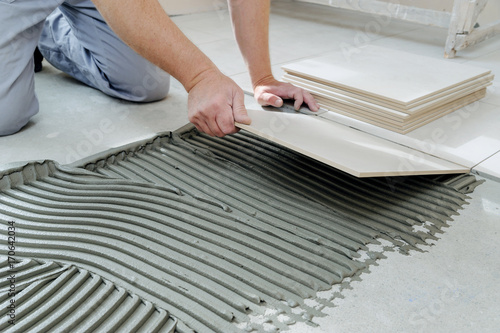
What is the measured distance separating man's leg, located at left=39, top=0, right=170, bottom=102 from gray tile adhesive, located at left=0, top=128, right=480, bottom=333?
54 cm

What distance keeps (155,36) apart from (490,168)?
1.20 metres

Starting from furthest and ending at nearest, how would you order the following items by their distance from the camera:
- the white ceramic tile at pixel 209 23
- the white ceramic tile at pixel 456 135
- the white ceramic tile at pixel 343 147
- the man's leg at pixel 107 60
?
the white ceramic tile at pixel 209 23, the man's leg at pixel 107 60, the white ceramic tile at pixel 456 135, the white ceramic tile at pixel 343 147

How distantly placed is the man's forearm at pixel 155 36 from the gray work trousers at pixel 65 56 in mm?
628

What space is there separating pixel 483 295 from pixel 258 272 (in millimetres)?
524

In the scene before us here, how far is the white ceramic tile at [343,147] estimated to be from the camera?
1359 mm

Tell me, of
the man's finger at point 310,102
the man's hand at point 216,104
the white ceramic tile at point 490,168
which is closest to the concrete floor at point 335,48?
the white ceramic tile at point 490,168

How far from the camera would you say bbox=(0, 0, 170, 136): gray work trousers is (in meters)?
1.86

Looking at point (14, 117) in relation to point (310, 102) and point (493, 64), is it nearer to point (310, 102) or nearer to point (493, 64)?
point (310, 102)

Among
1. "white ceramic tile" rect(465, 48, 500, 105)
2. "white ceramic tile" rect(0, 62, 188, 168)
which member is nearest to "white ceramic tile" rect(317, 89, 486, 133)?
"white ceramic tile" rect(465, 48, 500, 105)

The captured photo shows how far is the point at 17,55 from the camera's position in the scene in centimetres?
190

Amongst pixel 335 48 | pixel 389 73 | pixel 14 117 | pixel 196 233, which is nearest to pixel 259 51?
pixel 389 73

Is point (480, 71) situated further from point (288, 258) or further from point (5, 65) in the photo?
point (5, 65)

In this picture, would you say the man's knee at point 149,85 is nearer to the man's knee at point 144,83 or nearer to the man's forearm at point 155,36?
the man's knee at point 144,83

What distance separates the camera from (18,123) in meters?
1.92
